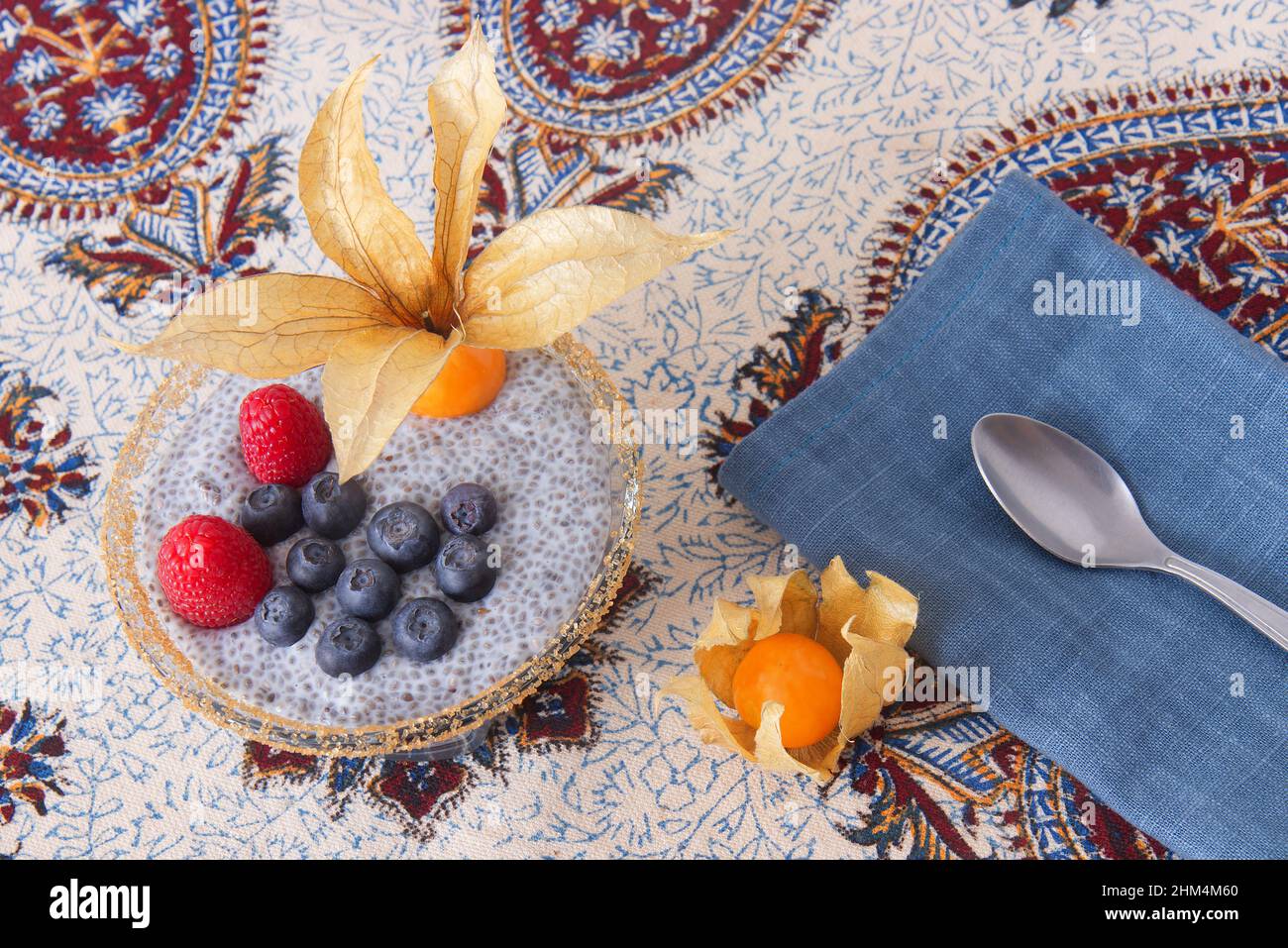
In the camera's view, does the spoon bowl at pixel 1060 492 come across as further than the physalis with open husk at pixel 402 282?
Yes

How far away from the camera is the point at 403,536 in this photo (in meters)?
0.77

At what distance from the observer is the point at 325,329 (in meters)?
0.76

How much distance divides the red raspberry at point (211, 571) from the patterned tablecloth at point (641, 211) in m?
0.17

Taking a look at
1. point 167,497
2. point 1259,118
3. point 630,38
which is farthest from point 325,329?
point 1259,118

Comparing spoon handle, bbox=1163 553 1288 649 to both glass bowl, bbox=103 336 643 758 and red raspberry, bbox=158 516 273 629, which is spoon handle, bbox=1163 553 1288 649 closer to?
glass bowl, bbox=103 336 643 758

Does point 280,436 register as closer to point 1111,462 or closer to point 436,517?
point 436,517

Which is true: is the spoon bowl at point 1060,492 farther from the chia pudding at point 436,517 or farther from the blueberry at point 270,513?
the blueberry at point 270,513

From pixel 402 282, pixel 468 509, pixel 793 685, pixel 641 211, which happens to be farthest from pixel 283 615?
pixel 641 211

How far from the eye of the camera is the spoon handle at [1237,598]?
77 centimetres

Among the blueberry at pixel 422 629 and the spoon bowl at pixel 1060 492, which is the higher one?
the spoon bowl at pixel 1060 492

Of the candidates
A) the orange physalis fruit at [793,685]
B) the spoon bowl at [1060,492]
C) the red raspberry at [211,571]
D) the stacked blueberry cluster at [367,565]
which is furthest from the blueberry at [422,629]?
the spoon bowl at [1060,492]

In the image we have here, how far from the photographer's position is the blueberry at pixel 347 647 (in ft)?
2.45

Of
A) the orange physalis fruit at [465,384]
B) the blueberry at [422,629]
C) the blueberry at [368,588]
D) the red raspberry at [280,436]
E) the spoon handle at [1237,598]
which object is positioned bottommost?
the blueberry at [422,629]

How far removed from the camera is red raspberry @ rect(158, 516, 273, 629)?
29.1 inches
